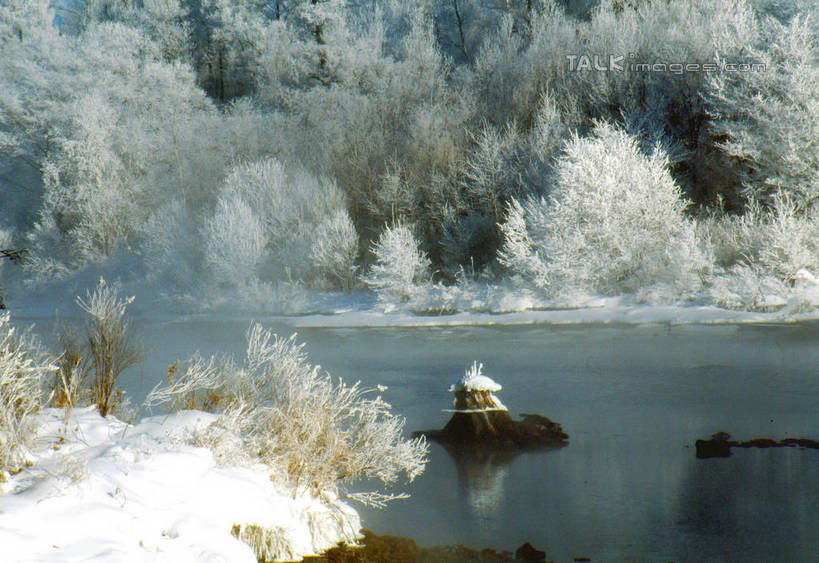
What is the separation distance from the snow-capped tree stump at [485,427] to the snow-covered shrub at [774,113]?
1426 cm

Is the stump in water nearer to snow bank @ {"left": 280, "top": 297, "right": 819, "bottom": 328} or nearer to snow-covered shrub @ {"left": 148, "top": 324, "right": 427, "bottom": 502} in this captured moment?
snow-covered shrub @ {"left": 148, "top": 324, "right": 427, "bottom": 502}

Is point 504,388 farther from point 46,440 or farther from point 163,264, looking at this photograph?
point 163,264

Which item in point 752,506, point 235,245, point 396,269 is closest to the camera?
point 752,506

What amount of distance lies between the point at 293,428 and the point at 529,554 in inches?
107

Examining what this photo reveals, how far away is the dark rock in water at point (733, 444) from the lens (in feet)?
33.3

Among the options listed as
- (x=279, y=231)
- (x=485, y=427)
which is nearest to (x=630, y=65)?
(x=279, y=231)

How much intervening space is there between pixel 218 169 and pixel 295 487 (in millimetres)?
25482

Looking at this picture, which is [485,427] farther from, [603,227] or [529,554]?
[603,227]

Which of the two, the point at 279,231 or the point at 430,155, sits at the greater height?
the point at 430,155

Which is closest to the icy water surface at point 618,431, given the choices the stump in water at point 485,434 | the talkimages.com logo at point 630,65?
the stump in water at point 485,434

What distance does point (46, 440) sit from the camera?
6453 millimetres

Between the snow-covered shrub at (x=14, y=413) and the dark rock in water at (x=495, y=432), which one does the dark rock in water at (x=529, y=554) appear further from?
the snow-covered shrub at (x=14, y=413)

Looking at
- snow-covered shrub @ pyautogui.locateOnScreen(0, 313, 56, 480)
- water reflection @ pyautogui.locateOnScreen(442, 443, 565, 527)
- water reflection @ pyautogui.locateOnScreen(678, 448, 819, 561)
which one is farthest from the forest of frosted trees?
snow-covered shrub @ pyautogui.locateOnScreen(0, 313, 56, 480)

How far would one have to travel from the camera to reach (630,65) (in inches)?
1058
